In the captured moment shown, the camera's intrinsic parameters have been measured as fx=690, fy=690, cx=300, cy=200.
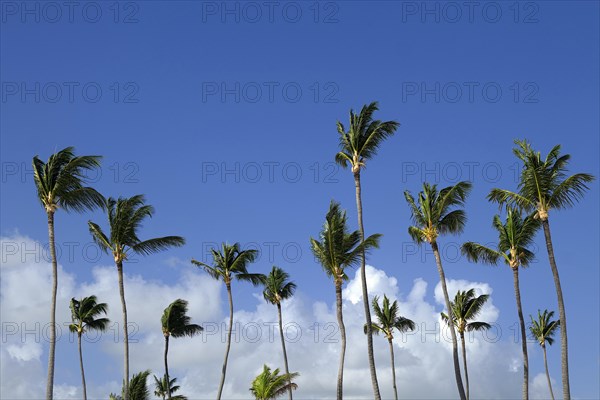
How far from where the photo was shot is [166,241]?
42688 mm

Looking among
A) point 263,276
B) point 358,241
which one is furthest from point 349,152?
point 263,276

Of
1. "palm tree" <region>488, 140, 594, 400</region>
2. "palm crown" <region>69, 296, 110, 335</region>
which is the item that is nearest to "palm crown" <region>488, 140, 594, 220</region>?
"palm tree" <region>488, 140, 594, 400</region>

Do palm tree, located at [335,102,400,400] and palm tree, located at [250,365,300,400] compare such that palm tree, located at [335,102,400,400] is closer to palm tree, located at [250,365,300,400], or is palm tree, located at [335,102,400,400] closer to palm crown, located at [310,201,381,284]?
palm crown, located at [310,201,381,284]

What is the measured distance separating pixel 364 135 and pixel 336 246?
692 centimetres

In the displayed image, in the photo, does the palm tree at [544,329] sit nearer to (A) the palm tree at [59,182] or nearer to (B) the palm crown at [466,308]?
(B) the palm crown at [466,308]

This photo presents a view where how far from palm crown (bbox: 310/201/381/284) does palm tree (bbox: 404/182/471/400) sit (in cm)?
463

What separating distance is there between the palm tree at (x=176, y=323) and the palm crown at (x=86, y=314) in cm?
599

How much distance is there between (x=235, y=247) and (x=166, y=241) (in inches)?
598

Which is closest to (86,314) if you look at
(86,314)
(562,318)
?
(86,314)

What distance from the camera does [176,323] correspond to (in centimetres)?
6406

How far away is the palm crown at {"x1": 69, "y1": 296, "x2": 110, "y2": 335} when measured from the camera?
2516 inches

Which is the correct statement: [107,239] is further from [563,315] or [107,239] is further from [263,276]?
[563,315]

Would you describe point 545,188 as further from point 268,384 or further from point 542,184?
point 268,384

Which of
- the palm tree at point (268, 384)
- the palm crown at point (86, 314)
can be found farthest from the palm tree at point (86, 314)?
the palm tree at point (268, 384)
